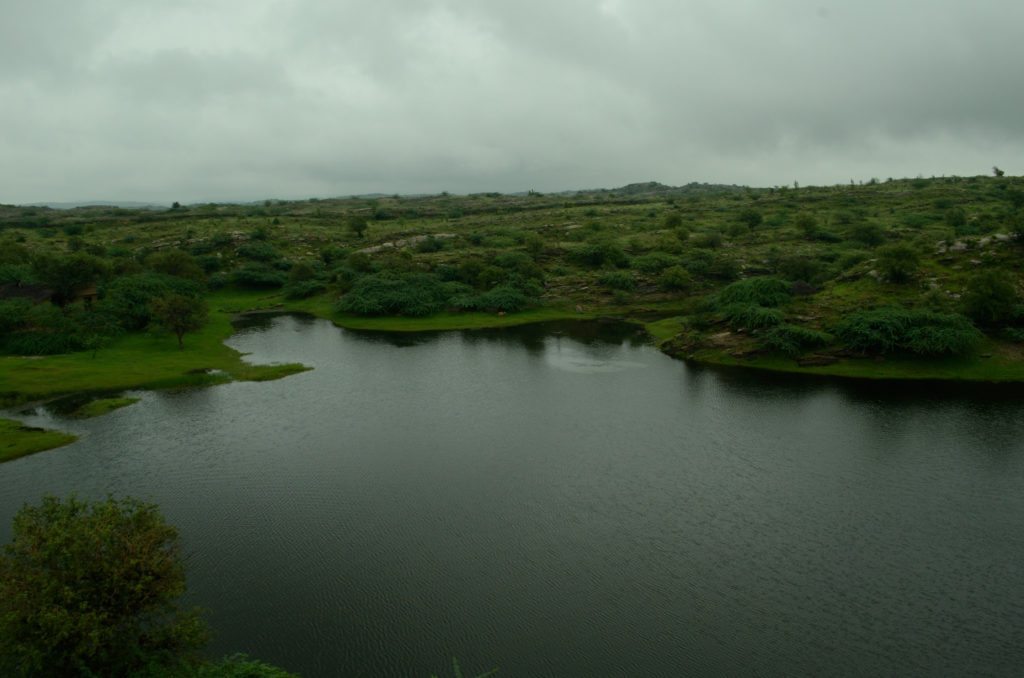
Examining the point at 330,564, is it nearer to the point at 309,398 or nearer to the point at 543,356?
the point at 309,398

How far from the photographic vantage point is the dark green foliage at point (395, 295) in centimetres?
10444

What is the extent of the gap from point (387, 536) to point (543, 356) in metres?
46.2

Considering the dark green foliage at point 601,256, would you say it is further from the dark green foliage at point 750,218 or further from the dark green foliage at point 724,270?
the dark green foliage at point 750,218

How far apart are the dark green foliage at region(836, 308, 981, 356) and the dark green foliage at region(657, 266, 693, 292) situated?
40877 millimetres

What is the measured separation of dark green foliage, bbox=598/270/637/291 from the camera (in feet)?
369

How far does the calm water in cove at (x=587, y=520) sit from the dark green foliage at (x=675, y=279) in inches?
1976

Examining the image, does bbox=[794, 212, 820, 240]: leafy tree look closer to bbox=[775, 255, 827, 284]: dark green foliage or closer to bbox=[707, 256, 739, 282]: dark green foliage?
bbox=[707, 256, 739, 282]: dark green foliage

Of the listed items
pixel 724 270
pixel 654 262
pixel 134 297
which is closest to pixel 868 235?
pixel 724 270

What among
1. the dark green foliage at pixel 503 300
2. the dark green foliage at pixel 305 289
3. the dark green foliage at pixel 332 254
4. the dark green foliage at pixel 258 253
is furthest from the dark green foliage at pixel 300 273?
the dark green foliage at pixel 503 300

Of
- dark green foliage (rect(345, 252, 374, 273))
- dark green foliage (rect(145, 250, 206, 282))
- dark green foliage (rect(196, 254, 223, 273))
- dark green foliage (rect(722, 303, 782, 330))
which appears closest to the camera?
dark green foliage (rect(722, 303, 782, 330))

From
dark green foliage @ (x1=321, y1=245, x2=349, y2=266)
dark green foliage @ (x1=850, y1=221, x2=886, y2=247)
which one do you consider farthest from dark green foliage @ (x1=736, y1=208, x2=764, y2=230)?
dark green foliage @ (x1=321, y1=245, x2=349, y2=266)

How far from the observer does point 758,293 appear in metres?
85.5

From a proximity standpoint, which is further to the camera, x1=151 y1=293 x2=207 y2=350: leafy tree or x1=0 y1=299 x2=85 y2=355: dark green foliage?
x1=151 y1=293 x2=207 y2=350: leafy tree

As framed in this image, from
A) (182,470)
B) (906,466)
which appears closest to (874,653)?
(906,466)
